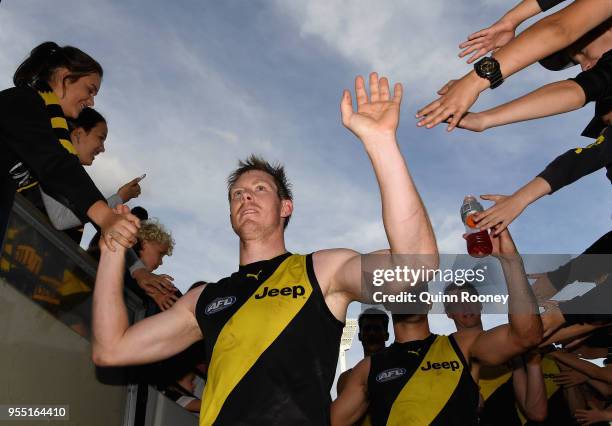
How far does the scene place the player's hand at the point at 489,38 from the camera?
2.92 metres

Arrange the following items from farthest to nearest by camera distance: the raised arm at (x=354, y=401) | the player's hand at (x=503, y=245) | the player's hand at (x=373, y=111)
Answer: the raised arm at (x=354, y=401) < the player's hand at (x=503, y=245) < the player's hand at (x=373, y=111)

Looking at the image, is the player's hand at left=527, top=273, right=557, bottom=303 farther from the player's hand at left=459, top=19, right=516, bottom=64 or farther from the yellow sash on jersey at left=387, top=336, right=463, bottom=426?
the player's hand at left=459, top=19, right=516, bottom=64

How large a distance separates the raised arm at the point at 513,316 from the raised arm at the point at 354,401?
1060 millimetres

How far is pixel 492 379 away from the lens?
575 centimetres

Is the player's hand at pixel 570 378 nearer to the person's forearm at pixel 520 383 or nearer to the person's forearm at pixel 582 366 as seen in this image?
the person's forearm at pixel 582 366

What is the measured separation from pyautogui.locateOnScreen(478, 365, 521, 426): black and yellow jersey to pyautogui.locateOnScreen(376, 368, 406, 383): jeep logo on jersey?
4.49ft

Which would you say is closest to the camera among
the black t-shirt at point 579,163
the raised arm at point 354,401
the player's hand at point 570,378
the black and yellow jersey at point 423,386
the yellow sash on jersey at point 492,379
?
the black t-shirt at point 579,163

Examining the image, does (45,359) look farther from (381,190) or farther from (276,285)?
(381,190)

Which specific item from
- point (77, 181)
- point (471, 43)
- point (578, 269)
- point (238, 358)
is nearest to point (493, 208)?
point (471, 43)

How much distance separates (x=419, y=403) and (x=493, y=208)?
71.5 inches

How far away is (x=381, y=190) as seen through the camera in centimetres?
246

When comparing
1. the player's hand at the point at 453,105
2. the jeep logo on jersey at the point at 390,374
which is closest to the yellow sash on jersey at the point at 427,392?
the jeep logo on jersey at the point at 390,374

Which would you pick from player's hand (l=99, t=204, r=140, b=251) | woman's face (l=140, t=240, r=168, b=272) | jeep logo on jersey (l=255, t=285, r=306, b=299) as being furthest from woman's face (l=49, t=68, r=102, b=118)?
woman's face (l=140, t=240, r=168, b=272)

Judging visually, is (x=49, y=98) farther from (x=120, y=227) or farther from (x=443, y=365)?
(x=443, y=365)
